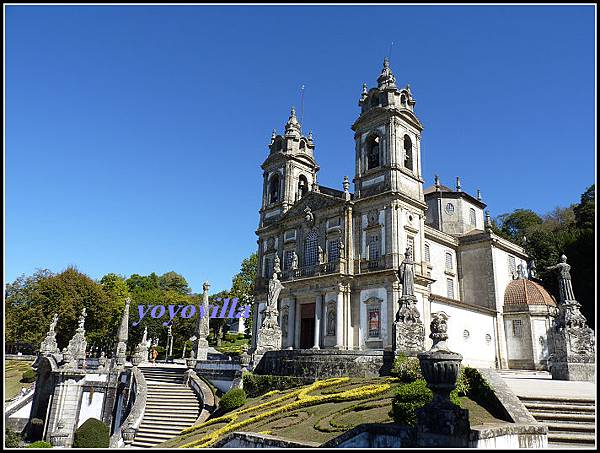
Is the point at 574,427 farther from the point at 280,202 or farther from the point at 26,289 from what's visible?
the point at 26,289

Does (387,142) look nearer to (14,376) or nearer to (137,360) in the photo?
(137,360)

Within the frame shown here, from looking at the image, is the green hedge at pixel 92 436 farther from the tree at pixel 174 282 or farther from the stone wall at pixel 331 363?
the tree at pixel 174 282

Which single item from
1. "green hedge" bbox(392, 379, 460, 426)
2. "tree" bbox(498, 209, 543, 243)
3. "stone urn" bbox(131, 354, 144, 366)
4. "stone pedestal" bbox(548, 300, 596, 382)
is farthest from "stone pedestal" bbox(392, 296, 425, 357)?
"tree" bbox(498, 209, 543, 243)

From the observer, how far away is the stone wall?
1803cm

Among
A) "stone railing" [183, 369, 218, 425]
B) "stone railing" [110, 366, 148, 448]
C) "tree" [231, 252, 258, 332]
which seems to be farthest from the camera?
"tree" [231, 252, 258, 332]

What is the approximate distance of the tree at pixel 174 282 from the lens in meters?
91.1

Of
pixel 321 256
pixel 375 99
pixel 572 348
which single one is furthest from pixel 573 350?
pixel 375 99

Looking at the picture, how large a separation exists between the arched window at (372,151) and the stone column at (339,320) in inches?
379

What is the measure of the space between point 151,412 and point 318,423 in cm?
1203

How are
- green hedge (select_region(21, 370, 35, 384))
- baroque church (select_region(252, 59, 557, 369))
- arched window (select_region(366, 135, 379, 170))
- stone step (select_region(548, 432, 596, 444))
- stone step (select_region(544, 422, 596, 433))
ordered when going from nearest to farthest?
1. stone step (select_region(548, 432, 596, 444))
2. stone step (select_region(544, 422, 596, 433))
3. baroque church (select_region(252, 59, 557, 369))
4. arched window (select_region(366, 135, 379, 170))
5. green hedge (select_region(21, 370, 35, 384))

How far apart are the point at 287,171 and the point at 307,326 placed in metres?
13.9

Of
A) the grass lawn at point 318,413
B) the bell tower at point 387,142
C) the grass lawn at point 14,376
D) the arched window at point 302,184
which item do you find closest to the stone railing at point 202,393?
the grass lawn at point 318,413

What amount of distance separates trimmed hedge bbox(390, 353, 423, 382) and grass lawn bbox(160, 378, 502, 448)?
0.44 m

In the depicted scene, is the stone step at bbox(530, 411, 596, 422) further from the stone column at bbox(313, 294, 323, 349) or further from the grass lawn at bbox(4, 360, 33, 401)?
the grass lawn at bbox(4, 360, 33, 401)
